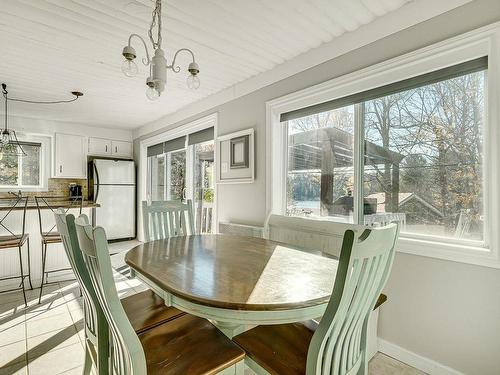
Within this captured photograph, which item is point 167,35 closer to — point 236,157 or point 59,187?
point 236,157

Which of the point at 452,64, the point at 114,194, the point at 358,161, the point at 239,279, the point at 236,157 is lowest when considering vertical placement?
the point at 239,279

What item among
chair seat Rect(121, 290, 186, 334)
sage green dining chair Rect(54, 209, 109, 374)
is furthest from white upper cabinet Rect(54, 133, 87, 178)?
sage green dining chair Rect(54, 209, 109, 374)

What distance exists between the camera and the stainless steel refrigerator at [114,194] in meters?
5.14

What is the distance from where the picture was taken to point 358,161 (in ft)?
7.41

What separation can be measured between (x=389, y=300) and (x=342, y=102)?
160 cm

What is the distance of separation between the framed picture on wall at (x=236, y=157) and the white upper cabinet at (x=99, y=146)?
10.5ft

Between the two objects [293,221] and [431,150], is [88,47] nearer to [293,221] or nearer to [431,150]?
[293,221]

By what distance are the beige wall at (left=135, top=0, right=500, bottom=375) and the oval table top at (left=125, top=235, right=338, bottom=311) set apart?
0.76 meters

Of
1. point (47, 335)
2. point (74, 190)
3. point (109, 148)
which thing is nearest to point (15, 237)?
point (47, 335)

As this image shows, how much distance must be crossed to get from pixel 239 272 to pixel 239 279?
94 millimetres

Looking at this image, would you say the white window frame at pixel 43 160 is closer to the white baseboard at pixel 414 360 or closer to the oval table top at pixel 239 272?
the oval table top at pixel 239 272

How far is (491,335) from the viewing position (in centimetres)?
153

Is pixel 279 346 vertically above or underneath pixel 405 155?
underneath

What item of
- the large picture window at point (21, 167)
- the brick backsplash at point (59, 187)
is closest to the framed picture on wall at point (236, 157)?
the brick backsplash at point (59, 187)
